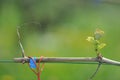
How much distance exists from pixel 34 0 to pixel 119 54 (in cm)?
115

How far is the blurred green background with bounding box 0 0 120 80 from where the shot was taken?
2.56 m

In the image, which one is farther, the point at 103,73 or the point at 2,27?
the point at 2,27

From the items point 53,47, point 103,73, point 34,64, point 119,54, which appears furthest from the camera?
point 53,47

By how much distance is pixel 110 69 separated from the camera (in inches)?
101

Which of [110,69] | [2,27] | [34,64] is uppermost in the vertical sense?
[34,64]

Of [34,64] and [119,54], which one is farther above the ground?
[34,64]

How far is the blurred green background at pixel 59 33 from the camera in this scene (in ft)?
8.41

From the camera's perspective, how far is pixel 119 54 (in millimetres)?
2756

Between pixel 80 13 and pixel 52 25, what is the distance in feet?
0.91

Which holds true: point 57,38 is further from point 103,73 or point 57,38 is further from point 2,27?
point 103,73

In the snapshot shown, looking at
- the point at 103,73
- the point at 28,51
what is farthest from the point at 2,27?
the point at 103,73

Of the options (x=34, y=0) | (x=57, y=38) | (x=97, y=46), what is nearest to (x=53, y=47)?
(x=57, y=38)

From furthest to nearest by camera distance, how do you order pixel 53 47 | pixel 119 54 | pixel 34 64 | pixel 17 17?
pixel 17 17 → pixel 53 47 → pixel 119 54 → pixel 34 64

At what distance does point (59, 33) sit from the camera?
3.17m
